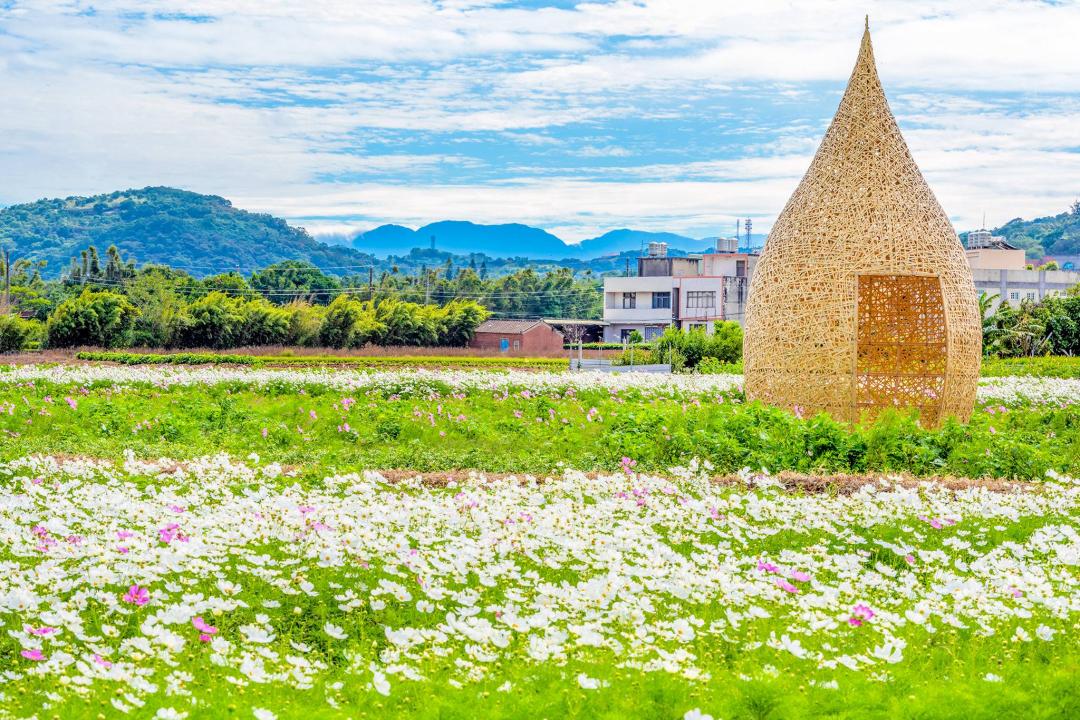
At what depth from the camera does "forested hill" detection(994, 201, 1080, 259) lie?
12275 cm

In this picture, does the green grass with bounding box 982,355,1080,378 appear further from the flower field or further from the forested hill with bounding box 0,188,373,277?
the forested hill with bounding box 0,188,373,277

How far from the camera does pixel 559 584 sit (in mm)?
7059

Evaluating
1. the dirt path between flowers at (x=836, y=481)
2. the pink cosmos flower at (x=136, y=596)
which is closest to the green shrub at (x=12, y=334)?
the dirt path between flowers at (x=836, y=481)

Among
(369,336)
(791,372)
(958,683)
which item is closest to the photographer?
(958,683)

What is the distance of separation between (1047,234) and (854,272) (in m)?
132

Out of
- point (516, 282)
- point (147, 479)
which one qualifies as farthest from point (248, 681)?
point (516, 282)

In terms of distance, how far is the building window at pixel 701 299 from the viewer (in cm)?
6731

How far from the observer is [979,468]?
479 inches

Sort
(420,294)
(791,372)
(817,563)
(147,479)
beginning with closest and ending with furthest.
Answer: (817,563)
(147,479)
(791,372)
(420,294)

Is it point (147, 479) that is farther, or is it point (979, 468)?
point (979, 468)

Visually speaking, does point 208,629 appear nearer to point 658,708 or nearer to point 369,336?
point 658,708

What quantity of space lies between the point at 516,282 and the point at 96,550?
70.2 m

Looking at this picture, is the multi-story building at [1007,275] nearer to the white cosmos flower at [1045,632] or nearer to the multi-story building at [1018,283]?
the multi-story building at [1018,283]

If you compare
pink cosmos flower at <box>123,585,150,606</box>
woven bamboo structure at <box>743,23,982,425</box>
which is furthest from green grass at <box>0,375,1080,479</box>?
pink cosmos flower at <box>123,585,150,606</box>
